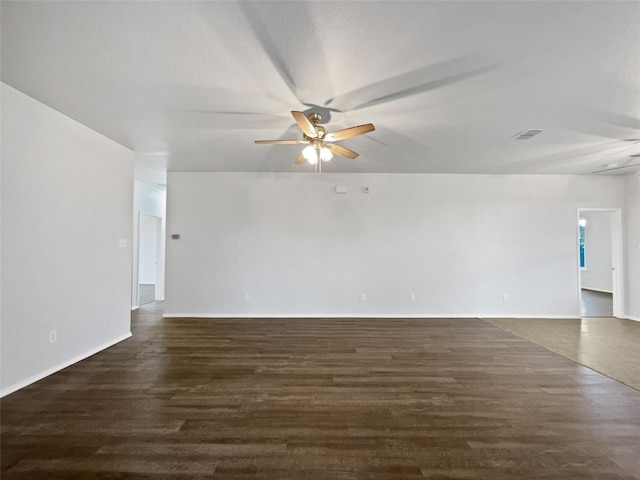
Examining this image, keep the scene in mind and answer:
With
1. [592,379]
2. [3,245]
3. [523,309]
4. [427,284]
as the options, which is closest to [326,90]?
[3,245]

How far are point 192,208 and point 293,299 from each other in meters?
2.51

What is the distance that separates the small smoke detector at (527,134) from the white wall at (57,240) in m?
5.05

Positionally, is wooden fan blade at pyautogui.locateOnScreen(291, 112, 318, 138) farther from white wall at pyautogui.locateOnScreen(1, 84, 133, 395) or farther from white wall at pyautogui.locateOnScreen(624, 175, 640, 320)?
white wall at pyautogui.locateOnScreen(624, 175, 640, 320)

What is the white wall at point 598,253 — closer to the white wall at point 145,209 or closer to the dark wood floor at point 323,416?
the dark wood floor at point 323,416

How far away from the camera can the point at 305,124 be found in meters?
2.66

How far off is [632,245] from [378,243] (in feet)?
15.1

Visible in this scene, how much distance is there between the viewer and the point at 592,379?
3014 mm

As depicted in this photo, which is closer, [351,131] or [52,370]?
[351,131]

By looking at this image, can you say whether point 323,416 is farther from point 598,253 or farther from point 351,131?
point 598,253

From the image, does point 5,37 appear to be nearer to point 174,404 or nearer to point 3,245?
point 3,245

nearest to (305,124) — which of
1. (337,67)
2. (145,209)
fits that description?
(337,67)

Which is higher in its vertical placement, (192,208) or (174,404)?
(192,208)

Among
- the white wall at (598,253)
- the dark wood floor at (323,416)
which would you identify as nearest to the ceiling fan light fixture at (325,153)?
the dark wood floor at (323,416)

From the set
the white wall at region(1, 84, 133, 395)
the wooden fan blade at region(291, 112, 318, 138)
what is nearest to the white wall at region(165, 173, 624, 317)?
the white wall at region(1, 84, 133, 395)
